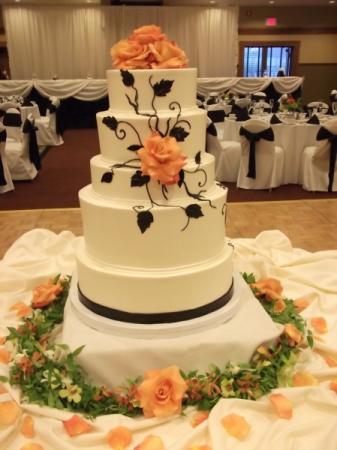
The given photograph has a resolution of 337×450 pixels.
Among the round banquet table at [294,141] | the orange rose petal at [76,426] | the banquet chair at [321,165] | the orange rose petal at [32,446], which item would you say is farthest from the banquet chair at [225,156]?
the orange rose petal at [32,446]

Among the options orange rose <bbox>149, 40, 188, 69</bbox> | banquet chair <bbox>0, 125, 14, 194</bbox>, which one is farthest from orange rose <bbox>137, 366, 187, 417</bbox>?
banquet chair <bbox>0, 125, 14, 194</bbox>

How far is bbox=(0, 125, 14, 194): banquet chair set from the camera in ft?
16.8

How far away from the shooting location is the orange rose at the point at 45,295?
89.3 inches

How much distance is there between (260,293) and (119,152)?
1094 millimetres

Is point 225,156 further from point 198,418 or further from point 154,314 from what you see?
point 198,418

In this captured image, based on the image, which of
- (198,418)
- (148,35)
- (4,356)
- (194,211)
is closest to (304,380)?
(198,418)

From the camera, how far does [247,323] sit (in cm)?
193

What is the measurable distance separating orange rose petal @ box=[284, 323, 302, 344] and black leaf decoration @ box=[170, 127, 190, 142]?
37.5 inches

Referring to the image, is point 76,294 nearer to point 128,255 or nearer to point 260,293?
point 128,255

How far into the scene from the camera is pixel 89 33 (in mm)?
12164

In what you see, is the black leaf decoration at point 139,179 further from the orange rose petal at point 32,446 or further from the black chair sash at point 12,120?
the black chair sash at point 12,120

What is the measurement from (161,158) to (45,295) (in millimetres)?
1057

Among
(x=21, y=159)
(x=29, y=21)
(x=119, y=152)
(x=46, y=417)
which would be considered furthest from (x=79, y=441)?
(x=29, y=21)

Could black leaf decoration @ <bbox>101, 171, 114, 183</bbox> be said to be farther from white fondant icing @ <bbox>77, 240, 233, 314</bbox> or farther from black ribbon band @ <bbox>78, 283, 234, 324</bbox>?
black ribbon band @ <bbox>78, 283, 234, 324</bbox>
